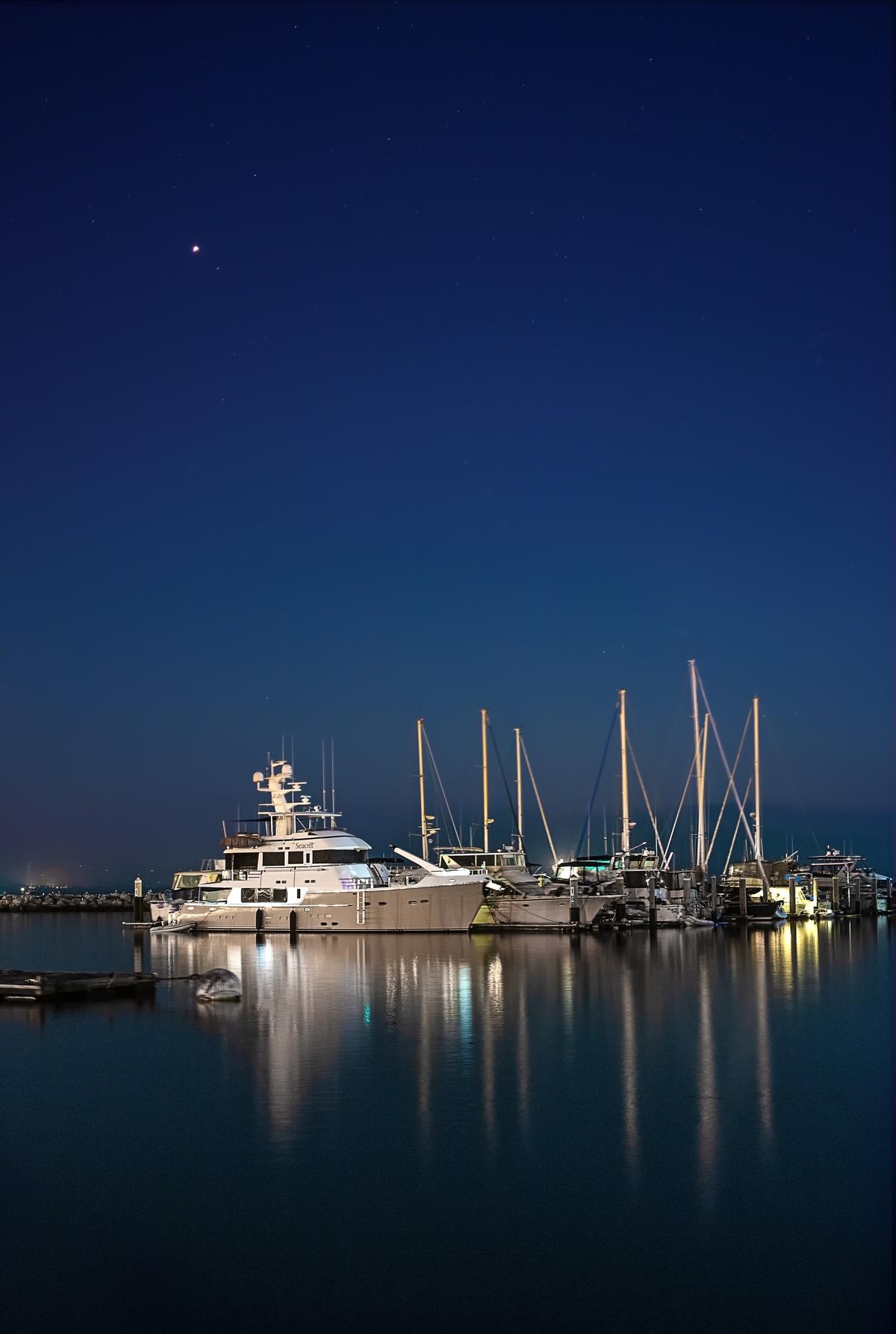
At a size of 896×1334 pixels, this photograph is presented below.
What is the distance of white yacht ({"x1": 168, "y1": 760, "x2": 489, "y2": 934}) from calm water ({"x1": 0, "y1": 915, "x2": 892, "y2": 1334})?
1123 inches

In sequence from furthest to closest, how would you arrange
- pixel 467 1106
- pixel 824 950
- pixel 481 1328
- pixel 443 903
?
pixel 443 903
pixel 824 950
pixel 467 1106
pixel 481 1328

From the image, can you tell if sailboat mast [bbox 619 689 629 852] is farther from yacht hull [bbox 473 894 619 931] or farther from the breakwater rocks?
the breakwater rocks

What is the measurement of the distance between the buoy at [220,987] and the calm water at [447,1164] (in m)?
1.25

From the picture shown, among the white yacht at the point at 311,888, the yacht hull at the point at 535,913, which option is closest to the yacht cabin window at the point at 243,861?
the white yacht at the point at 311,888

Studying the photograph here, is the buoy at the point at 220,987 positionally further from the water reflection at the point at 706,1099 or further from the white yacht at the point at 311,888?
the white yacht at the point at 311,888

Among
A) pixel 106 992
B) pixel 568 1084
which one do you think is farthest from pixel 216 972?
pixel 568 1084

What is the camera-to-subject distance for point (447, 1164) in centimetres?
1759

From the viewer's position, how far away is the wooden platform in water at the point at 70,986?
35594 mm

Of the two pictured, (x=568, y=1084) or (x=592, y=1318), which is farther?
(x=568, y=1084)

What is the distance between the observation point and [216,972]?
36.5m

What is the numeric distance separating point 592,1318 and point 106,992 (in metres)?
27.4

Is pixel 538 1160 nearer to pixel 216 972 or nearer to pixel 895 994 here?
pixel 216 972

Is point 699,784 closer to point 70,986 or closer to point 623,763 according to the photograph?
point 623,763

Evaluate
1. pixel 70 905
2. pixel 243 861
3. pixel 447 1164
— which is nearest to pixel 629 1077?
A: pixel 447 1164
